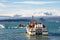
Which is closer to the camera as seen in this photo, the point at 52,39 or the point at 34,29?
the point at 52,39

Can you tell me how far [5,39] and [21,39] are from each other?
154 inches

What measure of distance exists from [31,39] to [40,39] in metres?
1.96

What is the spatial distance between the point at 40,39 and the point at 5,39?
728 cm

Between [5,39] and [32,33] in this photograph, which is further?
[32,33]

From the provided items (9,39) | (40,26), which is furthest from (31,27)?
(9,39)

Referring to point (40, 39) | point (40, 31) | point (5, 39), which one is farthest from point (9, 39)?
point (40, 31)

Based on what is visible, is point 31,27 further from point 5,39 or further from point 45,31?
point 5,39

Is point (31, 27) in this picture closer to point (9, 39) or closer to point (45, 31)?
point (45, 31)

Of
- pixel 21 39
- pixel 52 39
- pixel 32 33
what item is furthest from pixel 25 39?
pixel 32 33

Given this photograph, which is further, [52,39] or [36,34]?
[36,34]

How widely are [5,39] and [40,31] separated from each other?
11468 millimetres

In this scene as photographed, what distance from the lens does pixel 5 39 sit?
6806 cm

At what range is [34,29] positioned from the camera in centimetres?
7688

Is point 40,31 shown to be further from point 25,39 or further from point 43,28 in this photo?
point 25,39
